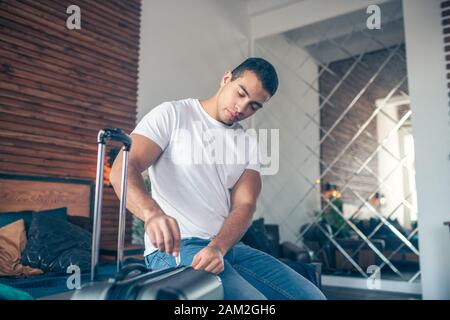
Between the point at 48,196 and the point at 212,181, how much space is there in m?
2.08

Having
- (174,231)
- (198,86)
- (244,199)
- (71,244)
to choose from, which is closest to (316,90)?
(198,86)

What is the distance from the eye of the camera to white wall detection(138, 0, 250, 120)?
3.79 meters

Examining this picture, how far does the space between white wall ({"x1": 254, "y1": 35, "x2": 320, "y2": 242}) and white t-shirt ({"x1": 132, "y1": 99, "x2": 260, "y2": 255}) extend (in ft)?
13.5

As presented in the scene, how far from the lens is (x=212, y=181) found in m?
1.20

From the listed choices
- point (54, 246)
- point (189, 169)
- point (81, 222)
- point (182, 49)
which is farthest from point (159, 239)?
point (182, 49)

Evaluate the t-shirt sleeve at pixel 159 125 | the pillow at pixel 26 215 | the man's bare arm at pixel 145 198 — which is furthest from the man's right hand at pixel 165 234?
the pillow at pixel 26 215

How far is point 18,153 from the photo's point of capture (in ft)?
9.06

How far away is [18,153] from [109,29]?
139 centimetres

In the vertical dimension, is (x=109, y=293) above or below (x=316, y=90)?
below

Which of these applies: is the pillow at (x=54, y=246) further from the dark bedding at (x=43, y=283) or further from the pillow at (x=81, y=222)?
the pillow at (x=81, y=222)

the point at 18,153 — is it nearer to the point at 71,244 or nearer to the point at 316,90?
the point at 71,244

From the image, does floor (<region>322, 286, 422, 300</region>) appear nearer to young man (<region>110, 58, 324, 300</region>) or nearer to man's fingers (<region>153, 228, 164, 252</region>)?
young man (<region>110, 58, 324, 300</region>)

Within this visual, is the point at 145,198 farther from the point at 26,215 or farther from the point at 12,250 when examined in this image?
the point at 26,215

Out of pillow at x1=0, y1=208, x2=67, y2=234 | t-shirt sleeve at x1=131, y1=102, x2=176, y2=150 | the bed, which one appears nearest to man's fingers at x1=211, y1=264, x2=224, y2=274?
t-shirt sleeve at x1=131, y1=102, x2=176, y2=150
